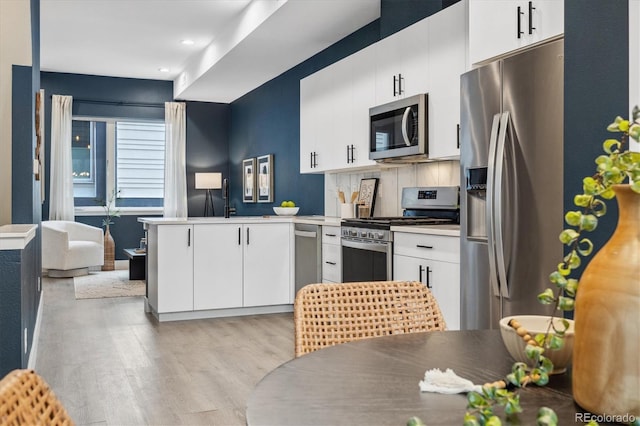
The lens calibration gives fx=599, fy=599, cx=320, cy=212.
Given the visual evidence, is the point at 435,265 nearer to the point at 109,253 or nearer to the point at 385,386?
the point at 385,386

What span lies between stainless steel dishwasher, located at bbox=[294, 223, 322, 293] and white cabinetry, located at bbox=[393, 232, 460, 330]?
137 centimetres

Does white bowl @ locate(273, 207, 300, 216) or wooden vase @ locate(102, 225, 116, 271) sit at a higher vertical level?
white bowl @ locate(273, 207, 300, 216)

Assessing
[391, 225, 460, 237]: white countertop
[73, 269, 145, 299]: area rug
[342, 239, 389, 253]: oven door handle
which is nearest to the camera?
[391, 225, 460, 237]: white countertop

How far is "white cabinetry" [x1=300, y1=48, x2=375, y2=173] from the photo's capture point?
4781 mm

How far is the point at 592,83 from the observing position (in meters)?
1.86

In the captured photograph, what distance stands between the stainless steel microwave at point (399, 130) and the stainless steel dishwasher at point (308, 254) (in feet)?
3.15

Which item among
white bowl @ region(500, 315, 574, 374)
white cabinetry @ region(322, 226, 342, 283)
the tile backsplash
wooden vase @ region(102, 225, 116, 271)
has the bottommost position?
wooden vase @ region(102, 225, 116, 271)

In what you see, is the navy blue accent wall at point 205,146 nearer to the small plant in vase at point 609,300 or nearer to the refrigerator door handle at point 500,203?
the refrigerator door handle at point 500,203

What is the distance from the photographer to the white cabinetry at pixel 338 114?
4.78 metres

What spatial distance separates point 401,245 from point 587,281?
9.87ft

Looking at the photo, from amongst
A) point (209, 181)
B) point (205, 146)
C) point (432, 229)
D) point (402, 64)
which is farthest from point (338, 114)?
point (205, 146)

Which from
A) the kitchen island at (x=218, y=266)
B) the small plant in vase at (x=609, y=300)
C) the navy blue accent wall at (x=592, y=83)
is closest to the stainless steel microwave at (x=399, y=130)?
the kitchen island at (x=218, y=266)

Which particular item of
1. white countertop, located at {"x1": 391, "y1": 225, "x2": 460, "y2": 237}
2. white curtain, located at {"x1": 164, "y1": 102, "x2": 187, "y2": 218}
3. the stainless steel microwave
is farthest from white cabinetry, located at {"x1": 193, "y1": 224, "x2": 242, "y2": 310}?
white curtain, located at {"x1": 164, "y1": 102, "x2": 187, "y2": 218}

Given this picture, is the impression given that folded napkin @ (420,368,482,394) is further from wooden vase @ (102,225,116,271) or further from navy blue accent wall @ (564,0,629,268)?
wooden vase @ (102,225,116,271)
